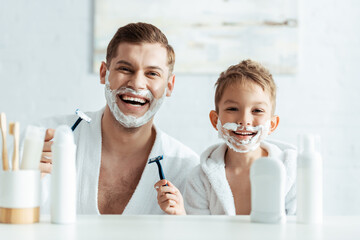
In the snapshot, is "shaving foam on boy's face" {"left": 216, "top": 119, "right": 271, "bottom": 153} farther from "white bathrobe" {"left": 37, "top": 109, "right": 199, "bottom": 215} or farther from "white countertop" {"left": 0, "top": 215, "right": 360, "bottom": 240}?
"white countertop" {"left": 0, "top": 215, "right": 360, "bottom": 240}

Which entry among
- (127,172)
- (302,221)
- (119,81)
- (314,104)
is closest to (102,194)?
(127,172)

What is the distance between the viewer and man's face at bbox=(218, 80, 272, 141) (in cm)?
107

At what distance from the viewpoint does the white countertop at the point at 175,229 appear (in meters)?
0.57

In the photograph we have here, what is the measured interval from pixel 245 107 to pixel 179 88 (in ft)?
2.72

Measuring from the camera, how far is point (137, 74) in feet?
4.03

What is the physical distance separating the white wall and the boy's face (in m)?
0.78

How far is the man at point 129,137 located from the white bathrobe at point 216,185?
14 cm

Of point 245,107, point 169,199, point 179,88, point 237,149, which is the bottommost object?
point 169,199

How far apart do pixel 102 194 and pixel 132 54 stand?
0.43 meters

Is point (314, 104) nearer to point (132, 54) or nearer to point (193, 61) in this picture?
point (193, 61)

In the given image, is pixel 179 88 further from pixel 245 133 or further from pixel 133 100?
pixel 245 133

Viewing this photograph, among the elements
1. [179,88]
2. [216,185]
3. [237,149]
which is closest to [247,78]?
[237,149]

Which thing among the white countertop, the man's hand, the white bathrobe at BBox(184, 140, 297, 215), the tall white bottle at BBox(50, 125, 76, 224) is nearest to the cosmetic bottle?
the white countertop

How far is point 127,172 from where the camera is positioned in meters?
1.35
